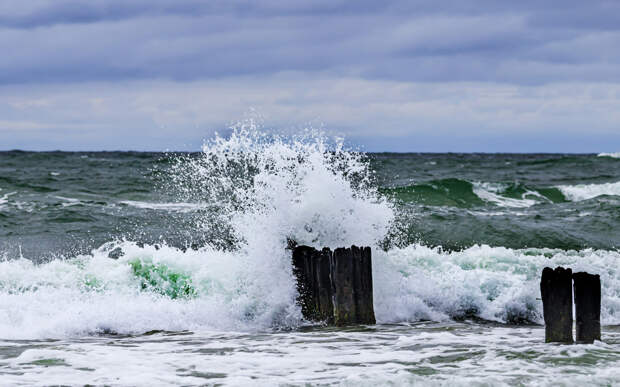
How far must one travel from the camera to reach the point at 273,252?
29.2 feet

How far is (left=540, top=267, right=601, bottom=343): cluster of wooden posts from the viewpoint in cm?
637

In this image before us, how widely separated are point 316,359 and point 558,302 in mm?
2141

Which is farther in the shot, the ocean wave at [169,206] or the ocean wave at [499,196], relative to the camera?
the ocean wave at [499,196]

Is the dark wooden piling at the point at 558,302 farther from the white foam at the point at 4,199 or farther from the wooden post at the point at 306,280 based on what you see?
the white foam at the point at 4,199

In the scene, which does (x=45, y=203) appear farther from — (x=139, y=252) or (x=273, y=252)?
(x=273, y=252)

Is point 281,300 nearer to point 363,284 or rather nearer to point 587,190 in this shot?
point 363,284

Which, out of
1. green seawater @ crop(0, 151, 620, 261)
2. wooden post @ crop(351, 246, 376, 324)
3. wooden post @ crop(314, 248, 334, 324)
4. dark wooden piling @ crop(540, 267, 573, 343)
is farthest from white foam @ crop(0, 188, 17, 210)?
dark wooden piling @ crop(540, 267, 573, 343)

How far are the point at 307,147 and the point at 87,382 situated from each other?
14.7ft

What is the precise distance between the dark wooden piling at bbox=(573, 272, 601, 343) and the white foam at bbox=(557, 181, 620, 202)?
19.2 m

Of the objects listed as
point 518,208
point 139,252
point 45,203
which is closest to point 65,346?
point 139,252

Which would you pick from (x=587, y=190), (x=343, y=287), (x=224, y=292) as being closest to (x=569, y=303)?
(x=343, y=287)

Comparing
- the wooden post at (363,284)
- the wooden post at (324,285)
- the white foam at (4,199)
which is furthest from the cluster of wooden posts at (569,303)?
the white foam at (4,199)

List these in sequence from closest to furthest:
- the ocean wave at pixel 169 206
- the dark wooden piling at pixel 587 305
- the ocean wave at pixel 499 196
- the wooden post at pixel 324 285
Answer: the dark wooden piling at pixel 587 305, the wooden post at pixel 324 285, the ocean wave at pixel 169 206, the ocean wave at pixel 499 196

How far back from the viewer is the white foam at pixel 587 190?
2517cm
